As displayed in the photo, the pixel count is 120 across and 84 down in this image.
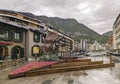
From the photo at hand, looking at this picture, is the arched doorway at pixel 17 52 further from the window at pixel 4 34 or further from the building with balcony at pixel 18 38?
the window at pixel 4 34

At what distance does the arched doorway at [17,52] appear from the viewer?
115 feet

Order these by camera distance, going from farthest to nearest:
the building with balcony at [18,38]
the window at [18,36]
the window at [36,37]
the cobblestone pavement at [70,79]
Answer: the window at [36,37]
the window at [18,36]
the building with balcony at [18,38]
the cobblestone pavement at [70,79]

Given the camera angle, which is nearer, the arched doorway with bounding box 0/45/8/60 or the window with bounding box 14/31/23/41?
the arched doorway with bounding box 0/45/8/60

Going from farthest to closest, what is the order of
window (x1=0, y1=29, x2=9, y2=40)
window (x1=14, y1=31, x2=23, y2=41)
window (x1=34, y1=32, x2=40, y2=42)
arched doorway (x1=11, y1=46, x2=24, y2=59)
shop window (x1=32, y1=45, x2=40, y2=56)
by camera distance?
window (x1=34, y1=32, x2=40, y2=42) → shop window (x1=32, y1=45, x2=40, y2=56) → window (x1=14, y1=31, x2=23, y2=41) → arched doorway (x1=11, y1=46, x2=24, y2=59) → window (x1=0, y1=29, x2=9, y2=40)

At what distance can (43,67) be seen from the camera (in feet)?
61.8

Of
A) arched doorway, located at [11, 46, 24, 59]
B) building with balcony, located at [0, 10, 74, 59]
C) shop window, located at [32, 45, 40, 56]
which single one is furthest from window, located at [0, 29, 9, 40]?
shop window, located at [32, 45, 40, 56]

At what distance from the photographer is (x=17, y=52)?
37.5m

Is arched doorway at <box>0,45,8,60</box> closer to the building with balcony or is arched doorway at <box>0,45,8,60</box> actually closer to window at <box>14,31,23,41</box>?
the building with balcony

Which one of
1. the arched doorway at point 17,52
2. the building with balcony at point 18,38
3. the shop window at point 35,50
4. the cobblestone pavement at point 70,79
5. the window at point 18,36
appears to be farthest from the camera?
the shop window at point 35,50

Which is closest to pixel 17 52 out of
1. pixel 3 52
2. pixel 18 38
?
pixel 18 38

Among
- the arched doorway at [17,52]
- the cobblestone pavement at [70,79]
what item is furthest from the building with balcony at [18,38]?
the cobblestone pavement at [70,79]

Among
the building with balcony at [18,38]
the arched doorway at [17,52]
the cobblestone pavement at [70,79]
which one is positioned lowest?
the cobblestone pavement at [70,79]

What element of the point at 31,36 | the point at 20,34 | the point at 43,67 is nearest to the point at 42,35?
the point at 31,36

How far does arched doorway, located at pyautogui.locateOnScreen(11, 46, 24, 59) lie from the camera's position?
3509cm
